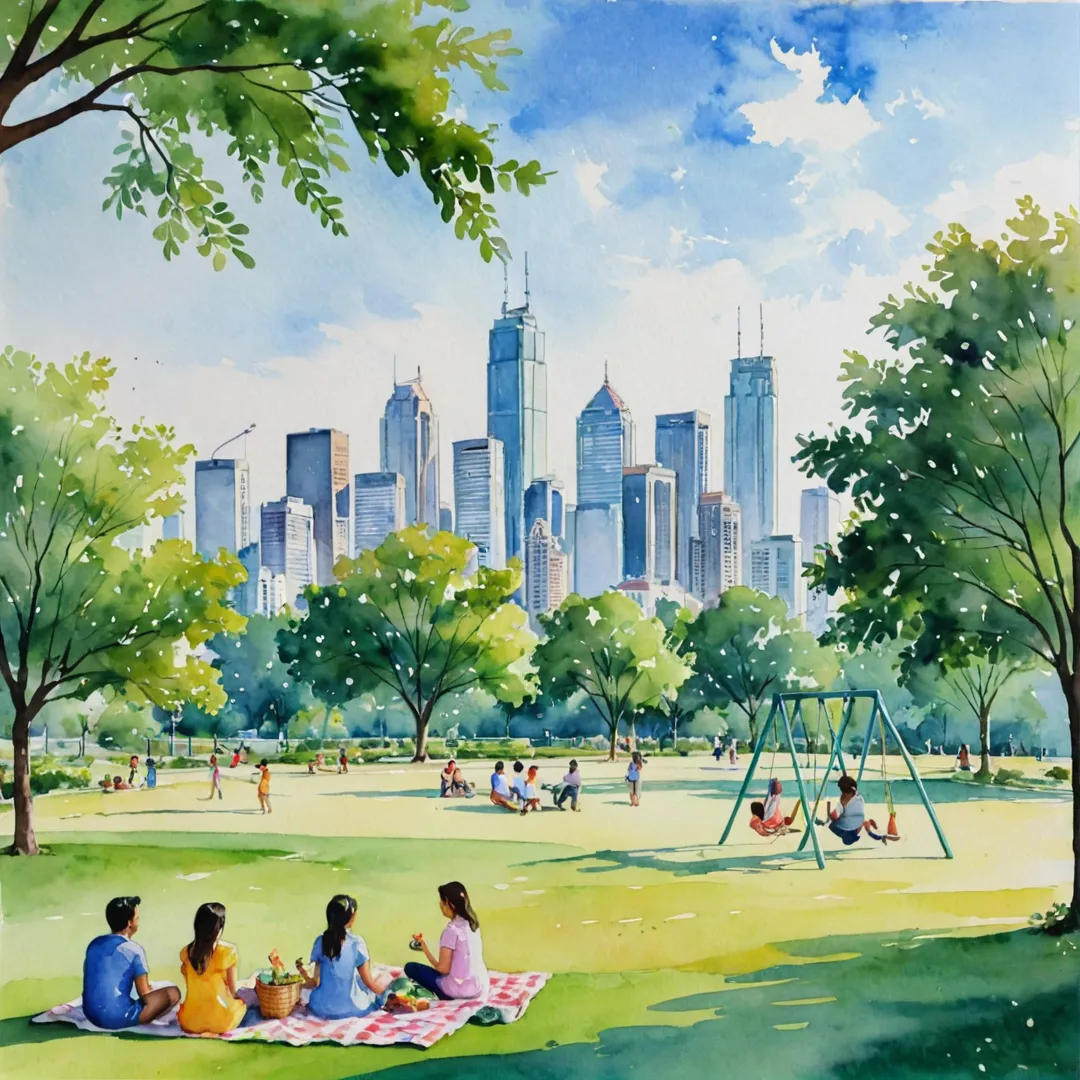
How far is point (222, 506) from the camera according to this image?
748 centimetres

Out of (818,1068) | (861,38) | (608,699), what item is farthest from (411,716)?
(861,38)

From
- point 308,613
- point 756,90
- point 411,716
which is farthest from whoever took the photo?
point 411,716

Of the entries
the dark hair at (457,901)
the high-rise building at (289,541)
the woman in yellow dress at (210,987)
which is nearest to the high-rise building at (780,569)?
the high-rise building at (289,541)

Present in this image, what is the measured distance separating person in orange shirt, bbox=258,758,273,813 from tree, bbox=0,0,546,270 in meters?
3.57

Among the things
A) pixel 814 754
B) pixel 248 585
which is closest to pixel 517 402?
pixel 248 585

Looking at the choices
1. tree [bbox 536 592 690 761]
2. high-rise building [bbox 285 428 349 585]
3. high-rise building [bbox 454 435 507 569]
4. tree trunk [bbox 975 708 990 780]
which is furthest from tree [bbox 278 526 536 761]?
tree trunk [bbox 975 708 990 780]

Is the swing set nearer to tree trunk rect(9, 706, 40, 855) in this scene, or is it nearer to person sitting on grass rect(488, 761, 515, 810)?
person sitting on grass rect(488, 761, 515, 810)

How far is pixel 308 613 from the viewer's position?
8555 mm

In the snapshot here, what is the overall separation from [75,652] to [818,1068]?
5323 millimetres

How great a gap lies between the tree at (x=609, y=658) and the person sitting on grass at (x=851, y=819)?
1819 mm

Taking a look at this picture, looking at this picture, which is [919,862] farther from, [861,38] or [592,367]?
[861,38]

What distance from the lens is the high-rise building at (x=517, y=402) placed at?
7082mm

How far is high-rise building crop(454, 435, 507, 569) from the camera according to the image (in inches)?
288

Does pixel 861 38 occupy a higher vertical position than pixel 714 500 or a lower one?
higher
